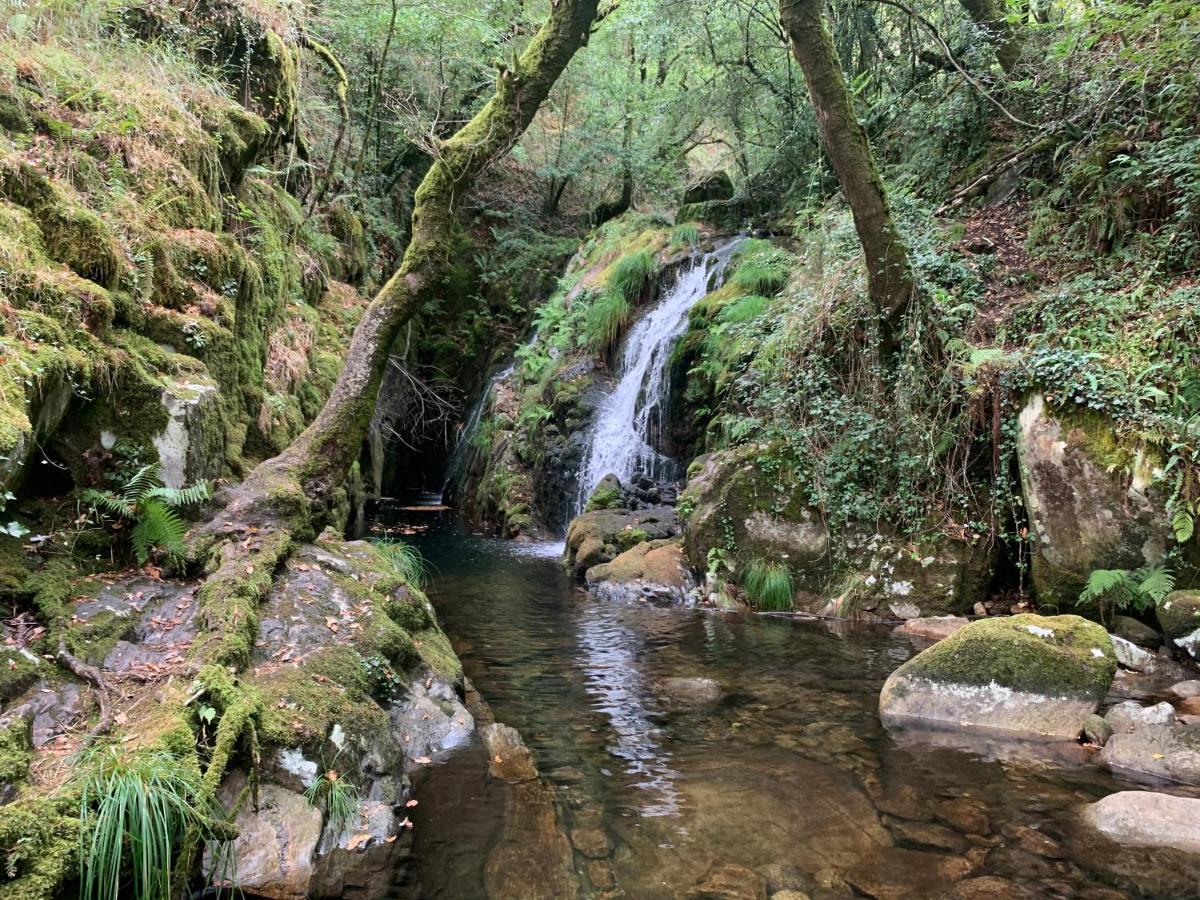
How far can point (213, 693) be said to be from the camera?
299 centimetres

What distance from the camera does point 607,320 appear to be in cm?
1391

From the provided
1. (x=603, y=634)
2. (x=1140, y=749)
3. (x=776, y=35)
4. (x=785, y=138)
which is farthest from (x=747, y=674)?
(x=776, y=35)

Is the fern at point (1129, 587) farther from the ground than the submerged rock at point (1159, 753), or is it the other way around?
the fern at point (1129, 587)

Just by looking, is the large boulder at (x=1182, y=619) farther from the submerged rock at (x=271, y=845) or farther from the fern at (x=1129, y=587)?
the submerged rock at (x=271, y=845)

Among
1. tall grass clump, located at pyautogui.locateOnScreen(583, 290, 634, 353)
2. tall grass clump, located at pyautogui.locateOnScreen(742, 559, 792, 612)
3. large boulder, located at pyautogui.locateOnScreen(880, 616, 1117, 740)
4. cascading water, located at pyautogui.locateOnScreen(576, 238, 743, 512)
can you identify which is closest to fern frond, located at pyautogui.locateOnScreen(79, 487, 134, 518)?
large boulder, located at pyautogui.locateOnScreen(880, 616, 1117, 740)

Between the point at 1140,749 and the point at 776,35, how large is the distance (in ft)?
43.9

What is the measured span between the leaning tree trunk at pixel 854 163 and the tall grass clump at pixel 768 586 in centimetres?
282

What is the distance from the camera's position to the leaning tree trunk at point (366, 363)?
4.54 metres

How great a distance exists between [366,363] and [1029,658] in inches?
215

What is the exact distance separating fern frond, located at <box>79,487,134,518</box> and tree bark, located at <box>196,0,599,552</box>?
903 mm

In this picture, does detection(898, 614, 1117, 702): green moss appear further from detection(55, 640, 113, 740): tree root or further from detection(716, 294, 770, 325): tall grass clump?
detection(716, 294, 770, 325): tall grass clump

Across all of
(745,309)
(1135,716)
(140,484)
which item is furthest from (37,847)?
(745,309)

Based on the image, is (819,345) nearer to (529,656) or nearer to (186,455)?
(529,656)

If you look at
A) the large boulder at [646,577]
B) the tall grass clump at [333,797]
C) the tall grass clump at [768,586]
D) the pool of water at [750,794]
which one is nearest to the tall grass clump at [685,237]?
the large boulder at [646,577]
